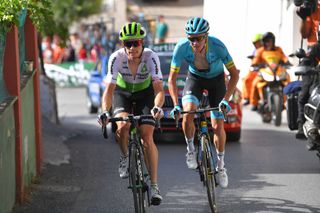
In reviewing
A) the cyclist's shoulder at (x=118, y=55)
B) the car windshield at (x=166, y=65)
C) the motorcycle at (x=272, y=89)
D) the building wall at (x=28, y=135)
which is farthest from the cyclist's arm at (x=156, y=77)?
the motorcycle at (x=272, y=89)

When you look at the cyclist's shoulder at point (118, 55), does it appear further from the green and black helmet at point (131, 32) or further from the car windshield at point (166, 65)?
the car windshield at point (166, 65)

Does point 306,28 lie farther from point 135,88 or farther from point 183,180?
point 135,88

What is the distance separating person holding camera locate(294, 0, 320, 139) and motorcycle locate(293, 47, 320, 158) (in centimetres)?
12

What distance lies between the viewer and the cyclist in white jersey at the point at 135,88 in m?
10.3

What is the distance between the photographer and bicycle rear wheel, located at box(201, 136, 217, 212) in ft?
34.9

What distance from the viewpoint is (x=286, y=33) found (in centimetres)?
2692

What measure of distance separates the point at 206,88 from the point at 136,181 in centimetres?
210

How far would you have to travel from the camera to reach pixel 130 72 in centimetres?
1066

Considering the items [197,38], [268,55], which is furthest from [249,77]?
[197,38]

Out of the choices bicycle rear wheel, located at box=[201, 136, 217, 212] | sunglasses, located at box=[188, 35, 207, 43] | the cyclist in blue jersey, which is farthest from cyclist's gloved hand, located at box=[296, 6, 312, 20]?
bicycle rear wheel, located at box=[201, 136, 217, 212]

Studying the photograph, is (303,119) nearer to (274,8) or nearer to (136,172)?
(136,172)

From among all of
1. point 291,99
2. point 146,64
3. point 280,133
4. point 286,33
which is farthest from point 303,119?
point 286,33

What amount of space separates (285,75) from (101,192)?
986cm

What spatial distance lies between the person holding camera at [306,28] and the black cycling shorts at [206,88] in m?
2.41
